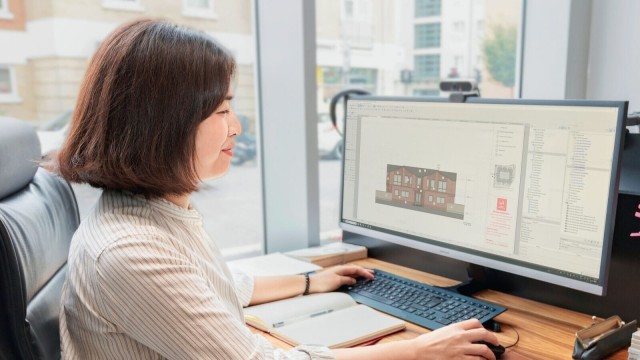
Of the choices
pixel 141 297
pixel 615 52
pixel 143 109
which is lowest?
pixel 141 297

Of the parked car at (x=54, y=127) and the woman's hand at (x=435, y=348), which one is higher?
the parked car at (x=54, y=127)

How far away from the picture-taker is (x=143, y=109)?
0.90m

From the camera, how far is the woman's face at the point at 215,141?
97 centimetres

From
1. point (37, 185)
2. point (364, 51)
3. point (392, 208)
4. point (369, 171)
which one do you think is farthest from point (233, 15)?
point (37, 185)

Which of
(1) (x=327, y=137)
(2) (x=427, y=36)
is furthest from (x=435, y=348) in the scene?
(2) (x=427, y=36)

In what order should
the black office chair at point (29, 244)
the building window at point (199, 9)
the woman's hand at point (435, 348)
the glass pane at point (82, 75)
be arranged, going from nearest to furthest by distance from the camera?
the black office chair at point (29, 244), the woman's hand at point (435, 348), the glass pane at point (82, 75), the building window at point (199, 9)

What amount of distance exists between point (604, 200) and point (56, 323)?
3.37ft

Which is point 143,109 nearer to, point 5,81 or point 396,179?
point 396,179

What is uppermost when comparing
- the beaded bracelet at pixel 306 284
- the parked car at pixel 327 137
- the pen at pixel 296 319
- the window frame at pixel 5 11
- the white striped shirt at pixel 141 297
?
the window frame at pixel 5 11

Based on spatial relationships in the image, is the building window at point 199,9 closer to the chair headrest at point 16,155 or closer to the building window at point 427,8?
the chair headrest at point 16,155

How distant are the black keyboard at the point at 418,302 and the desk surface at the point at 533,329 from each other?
37 mm

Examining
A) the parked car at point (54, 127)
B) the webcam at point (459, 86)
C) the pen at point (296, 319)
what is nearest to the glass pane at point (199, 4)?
the parked car at point (54, 127)

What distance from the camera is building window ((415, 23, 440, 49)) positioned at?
2480 millimetres

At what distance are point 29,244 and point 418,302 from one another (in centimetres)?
83
